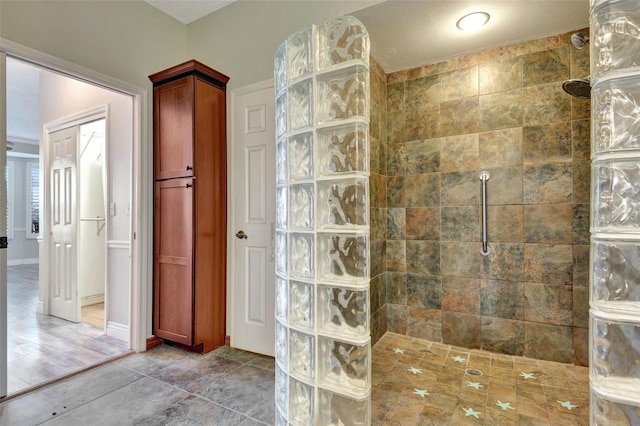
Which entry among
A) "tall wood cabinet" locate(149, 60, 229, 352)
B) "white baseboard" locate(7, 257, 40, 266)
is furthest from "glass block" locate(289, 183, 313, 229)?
"white baseboard" locate(7, 257, 40, 266)

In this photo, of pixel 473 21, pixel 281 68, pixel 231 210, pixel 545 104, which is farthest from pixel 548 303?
pixel 231 210

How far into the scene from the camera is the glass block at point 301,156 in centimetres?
130

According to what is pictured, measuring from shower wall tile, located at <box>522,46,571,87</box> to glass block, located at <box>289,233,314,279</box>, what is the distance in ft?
7.18

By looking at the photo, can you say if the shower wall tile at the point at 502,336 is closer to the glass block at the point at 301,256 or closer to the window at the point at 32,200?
the glass block at the point at 301,256

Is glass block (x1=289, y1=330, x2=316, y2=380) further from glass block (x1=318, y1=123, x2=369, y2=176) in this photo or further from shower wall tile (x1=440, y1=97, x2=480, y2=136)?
shower wall tile (x1=440, y1=97, x2=480, y2=136)

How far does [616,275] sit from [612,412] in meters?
0.38

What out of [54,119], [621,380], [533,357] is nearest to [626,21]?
[621,380]

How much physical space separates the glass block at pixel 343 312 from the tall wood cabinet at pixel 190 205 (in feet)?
4.93

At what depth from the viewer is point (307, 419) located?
1277mm

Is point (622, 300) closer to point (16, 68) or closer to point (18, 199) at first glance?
point (16, 68)

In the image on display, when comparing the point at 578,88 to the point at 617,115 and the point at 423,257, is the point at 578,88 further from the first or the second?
the point at 423,257

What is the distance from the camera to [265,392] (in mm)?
1889

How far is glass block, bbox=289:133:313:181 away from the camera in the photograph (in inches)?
51.2

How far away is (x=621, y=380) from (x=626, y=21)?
1.00 meters
